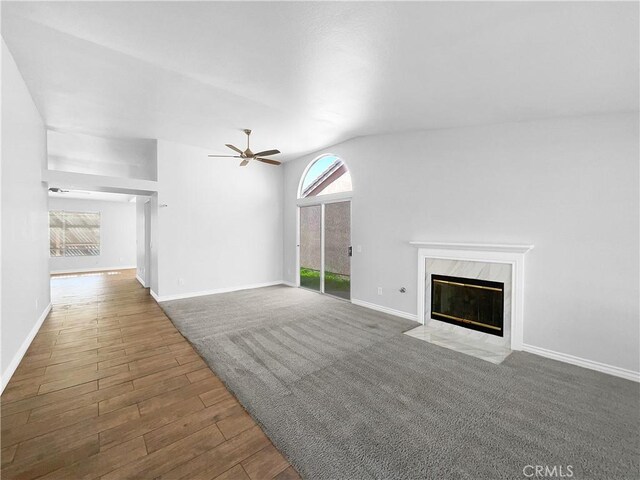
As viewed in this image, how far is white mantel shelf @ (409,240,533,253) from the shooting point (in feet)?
10.0

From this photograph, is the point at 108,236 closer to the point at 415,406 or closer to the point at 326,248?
the point at 326,248

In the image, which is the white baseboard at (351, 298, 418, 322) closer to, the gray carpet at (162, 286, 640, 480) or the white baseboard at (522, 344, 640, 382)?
the gray carpet at (162, 286, 640, 480)

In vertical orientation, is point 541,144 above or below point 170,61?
below

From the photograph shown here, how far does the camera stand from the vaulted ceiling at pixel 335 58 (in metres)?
1.77

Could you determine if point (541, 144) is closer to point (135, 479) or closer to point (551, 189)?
point (551, 189)

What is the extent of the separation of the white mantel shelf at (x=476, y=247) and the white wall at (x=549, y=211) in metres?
0.11

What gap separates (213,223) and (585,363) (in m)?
6.06

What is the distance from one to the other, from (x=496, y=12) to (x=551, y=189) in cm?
209

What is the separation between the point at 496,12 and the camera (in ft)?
5.45

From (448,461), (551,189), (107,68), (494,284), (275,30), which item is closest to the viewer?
(448,461)

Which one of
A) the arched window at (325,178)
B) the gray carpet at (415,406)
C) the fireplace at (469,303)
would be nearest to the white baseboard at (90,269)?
the arched window at (325,178)

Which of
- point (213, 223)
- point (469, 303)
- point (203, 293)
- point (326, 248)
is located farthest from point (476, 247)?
point (203, 293)

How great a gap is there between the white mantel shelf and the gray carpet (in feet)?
3.91

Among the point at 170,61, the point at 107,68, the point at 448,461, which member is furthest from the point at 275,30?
the point at 448,461
